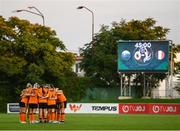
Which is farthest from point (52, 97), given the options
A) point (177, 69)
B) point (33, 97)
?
point (177, 69)

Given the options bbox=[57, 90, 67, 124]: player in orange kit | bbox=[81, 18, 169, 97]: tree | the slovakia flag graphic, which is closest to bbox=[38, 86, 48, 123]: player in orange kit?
bbox=[57, 90, 67, 124]: player in orange kit

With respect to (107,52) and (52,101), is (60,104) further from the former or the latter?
(107,52)

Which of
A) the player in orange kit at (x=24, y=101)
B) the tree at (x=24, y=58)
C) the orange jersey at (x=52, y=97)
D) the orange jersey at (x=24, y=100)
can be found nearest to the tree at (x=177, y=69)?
the tree at (x=24, y=58)

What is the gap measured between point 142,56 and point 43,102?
35.2 meters

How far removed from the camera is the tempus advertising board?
71.5m

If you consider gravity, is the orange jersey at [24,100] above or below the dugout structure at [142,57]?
below

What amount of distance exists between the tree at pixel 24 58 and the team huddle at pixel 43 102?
31.0 meters

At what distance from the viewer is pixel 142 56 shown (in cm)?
7225

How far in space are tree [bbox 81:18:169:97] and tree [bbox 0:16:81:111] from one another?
10.4 m

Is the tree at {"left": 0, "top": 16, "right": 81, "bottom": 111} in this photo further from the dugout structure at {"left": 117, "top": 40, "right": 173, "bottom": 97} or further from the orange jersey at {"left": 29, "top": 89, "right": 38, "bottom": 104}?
the orange jersey at {"left": 29, "top": 89, "right": 38, "bottom": 104}

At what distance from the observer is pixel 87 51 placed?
88.1 m

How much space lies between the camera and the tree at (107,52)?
281 ft

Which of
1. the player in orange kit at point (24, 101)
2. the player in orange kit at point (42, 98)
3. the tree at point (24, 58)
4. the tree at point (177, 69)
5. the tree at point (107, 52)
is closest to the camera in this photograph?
the player in orange kit at point (42, 98)

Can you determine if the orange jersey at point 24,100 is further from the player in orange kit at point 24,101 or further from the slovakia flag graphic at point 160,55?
the slovakia flag graphic at point 160,55
